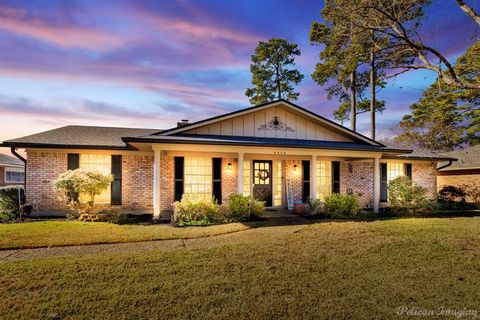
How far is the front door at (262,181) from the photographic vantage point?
13.2 metres

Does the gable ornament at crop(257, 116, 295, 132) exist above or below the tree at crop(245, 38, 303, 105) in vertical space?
below

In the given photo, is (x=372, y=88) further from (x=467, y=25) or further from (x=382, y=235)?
(x=382, y=235)

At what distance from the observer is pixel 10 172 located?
23797mm

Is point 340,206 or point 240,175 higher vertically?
point 240,175

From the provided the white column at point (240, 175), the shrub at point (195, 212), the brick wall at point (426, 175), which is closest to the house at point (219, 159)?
the white column at point (240, 175)

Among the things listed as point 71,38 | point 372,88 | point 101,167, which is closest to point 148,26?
point 71,38

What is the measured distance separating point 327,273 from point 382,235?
359 centimetres

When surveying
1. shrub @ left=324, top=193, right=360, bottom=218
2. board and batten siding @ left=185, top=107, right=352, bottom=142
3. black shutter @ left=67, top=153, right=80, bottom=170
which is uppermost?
board and batten siding @ left=185, top=107, right=352, bottom=142

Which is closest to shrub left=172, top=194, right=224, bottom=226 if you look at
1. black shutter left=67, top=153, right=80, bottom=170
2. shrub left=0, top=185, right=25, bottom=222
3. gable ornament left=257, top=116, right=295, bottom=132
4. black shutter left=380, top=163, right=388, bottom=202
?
gable ornament left=257, top=116, right=295, bottom=132

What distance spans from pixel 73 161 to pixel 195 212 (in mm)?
5605

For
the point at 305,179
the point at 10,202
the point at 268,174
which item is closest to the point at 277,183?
the point at 268,174

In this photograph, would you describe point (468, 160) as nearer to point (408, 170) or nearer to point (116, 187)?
point (408, 170)

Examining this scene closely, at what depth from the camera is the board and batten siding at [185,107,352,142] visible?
39.6ft

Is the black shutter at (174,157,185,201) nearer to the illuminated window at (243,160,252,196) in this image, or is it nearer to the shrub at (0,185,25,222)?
the illuminated window at (243,160,252,196)
